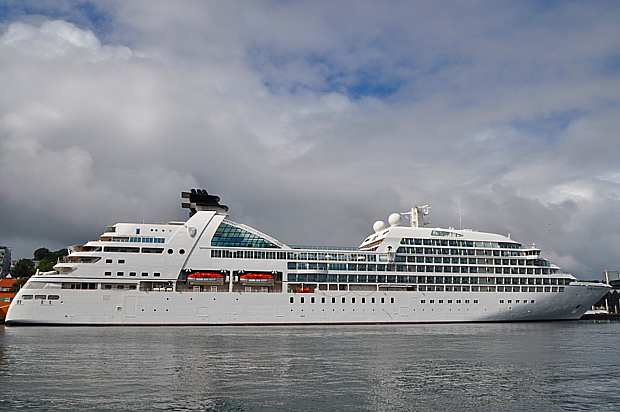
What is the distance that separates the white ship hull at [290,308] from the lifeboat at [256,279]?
1662 mm

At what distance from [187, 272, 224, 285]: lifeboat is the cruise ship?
0.42 ft

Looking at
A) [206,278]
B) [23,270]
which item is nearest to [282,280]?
[206,278]

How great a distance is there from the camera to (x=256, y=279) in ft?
196

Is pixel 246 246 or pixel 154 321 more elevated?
pixel 246 246

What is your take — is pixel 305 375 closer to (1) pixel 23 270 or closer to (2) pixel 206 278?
(2) pixel 206 278

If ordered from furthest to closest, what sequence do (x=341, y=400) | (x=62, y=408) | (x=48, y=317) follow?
1. (x=48, y=317)
2. (x=341, y=400)
3. (x=62, y=408)

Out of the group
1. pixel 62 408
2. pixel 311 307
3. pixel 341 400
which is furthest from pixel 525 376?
pixel 311 307

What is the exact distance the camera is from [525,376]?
23766 millimetres

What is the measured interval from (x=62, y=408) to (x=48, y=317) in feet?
→ 143

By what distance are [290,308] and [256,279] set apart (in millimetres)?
6100

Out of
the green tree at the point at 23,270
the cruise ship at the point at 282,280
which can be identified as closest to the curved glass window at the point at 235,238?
the cruise ship at the point at 282,280

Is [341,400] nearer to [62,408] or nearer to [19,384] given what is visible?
[62,408]

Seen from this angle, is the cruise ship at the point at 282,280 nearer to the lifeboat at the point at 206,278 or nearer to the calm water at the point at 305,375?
the lifeboat at the point at 206,278

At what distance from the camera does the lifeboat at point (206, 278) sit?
57938mm
